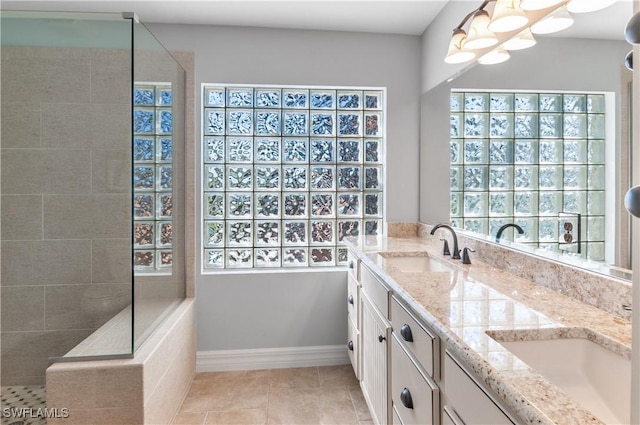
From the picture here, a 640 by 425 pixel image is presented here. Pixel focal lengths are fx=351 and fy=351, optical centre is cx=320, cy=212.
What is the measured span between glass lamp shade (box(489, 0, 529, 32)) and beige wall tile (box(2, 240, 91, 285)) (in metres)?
2.46

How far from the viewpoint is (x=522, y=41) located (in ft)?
5.12

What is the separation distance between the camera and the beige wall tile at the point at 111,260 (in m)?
1.98

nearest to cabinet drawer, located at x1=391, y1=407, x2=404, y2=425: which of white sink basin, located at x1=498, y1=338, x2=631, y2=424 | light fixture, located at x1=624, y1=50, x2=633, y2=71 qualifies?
white sink basin, located at x1=498, y1=338, x2=631, y2=424

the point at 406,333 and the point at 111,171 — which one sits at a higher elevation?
the point at 111,171

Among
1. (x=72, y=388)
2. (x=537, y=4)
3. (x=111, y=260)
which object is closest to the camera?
(x=537, y=4)

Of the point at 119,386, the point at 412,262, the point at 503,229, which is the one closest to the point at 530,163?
the point at 503,229

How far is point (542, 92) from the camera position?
1491mm

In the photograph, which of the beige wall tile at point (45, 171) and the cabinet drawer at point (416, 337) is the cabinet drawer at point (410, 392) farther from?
the beige wall tile at point (45, 171)

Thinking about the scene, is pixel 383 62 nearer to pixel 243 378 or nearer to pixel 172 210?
pixel 172 210

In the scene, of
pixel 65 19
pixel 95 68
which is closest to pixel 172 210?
pixel 95 68

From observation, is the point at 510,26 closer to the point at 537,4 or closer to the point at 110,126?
the point at 537,4

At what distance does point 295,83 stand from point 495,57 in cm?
139

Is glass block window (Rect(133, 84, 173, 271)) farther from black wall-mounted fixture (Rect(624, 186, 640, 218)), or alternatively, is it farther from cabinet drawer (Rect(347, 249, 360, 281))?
black wall-mounted fixture (Rect(624, 186, 640, 218))

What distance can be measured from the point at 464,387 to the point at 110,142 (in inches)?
80.8
